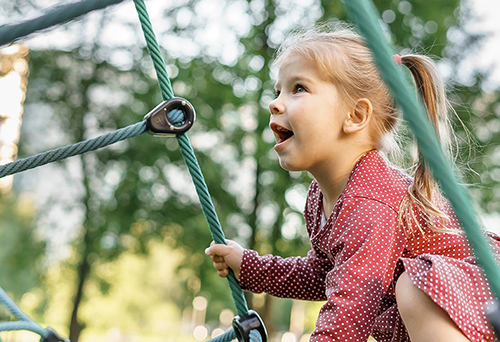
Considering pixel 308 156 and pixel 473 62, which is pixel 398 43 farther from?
pixel 308 156

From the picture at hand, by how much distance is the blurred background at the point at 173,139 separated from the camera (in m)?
5.94

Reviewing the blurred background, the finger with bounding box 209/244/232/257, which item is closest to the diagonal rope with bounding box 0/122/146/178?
the finger with bounding box 209/244/232/257

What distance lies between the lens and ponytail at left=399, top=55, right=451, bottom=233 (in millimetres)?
1204

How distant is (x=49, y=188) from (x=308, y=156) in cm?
631

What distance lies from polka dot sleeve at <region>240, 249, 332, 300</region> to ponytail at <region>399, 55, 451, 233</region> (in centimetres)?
31

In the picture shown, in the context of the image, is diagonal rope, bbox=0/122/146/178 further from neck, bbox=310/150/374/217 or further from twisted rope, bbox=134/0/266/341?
neck, bbox=310/150/374/217

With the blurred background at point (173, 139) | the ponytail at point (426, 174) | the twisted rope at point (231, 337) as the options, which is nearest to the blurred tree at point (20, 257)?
the blurred background at point (173, 139)

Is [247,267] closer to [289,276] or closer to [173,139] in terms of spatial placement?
[289,276]

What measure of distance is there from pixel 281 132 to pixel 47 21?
0.75m

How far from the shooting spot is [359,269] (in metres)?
1.12

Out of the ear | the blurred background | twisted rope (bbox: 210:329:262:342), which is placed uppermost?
the ear

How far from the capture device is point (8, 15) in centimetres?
677

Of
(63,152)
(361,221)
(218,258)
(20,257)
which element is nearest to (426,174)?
(361,221)

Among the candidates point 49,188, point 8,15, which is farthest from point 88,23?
point 49,188
